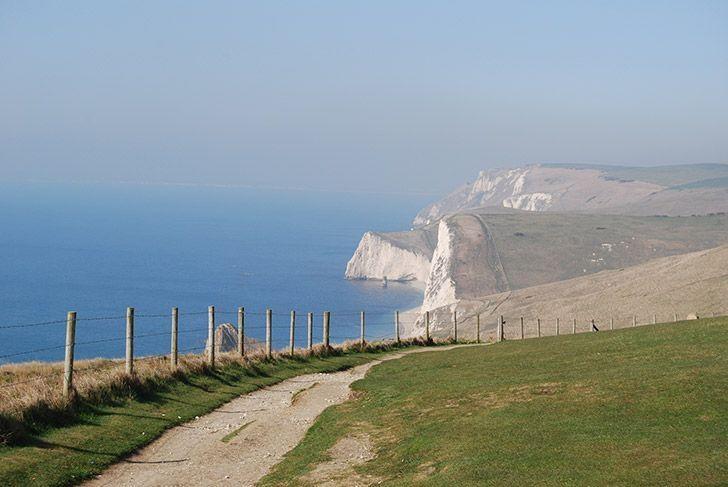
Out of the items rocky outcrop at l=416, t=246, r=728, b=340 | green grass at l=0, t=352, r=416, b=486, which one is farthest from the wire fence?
green grass at l=0, t=352, r=416, b=486

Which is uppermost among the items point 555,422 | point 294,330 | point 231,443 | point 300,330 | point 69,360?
point 69,360

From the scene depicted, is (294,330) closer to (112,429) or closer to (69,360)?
(69,360)

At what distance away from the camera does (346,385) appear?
1125 inches

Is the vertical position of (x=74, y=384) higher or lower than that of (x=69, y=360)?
lower

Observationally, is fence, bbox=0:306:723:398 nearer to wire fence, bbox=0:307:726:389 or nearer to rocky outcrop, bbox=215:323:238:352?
wire fence, bbox=0:307:726:389

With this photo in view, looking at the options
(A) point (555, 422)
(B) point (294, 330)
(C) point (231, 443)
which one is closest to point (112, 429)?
(C) point (231, 443)

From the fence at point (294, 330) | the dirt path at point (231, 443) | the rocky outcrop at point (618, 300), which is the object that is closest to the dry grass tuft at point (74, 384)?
the fence at point (294, 330)

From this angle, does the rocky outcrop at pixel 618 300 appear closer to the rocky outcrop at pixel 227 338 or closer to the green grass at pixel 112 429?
the rocky outcrop at pixel 227 338

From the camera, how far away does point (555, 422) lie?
16797 millimetres

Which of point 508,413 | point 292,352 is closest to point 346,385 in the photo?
point 292,352

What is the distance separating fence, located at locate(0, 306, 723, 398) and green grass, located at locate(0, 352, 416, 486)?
93cm

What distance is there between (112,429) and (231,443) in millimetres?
2432

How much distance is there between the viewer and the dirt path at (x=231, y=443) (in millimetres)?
16750

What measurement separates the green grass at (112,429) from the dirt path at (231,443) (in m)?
0.33
